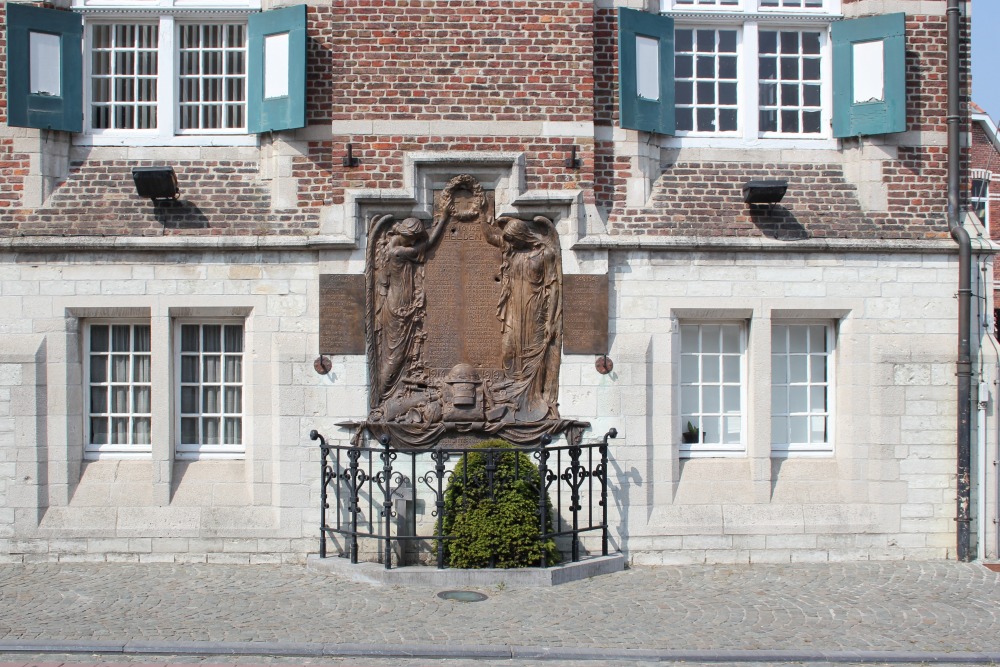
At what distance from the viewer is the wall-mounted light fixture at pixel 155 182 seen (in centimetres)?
939

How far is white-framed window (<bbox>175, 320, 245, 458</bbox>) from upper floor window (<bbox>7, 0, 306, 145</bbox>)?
6.51ft

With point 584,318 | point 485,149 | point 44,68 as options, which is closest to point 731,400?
point 584,318

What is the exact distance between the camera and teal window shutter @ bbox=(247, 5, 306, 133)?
955 cm

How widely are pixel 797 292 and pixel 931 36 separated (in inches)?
118

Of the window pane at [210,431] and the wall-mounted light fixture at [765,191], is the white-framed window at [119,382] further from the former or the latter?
the wall-mounted light fixture at [765,191]

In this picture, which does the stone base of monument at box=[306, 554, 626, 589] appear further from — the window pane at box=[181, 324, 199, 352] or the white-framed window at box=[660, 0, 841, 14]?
the white-framed window at box=[660, 0, 841, 14]

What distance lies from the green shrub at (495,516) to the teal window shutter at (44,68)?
526cm

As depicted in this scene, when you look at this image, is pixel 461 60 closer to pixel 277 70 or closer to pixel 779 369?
pixel 277 70

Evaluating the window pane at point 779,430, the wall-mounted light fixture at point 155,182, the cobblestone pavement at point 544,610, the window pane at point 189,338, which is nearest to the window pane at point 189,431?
the window pane at point 189,338

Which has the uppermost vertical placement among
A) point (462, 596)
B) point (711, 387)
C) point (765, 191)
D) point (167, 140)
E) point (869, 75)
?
point (869, 75)

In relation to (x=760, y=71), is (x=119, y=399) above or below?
Answer: below

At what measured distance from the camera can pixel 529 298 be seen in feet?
31.2

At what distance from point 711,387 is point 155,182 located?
19.2ft

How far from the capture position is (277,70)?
9.65m
